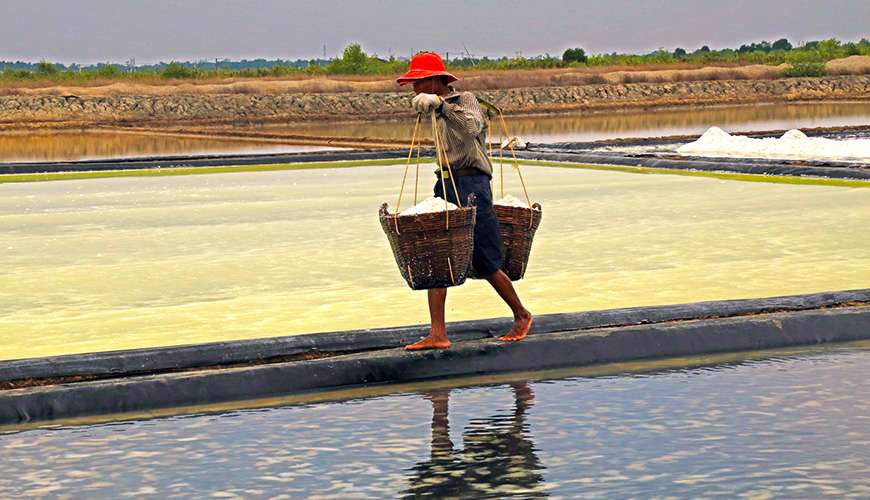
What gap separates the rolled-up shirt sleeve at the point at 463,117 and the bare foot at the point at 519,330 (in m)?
0.96

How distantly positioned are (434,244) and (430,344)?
22.0 inches

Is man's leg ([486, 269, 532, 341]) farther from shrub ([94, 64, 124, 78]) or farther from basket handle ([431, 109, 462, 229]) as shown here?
shrub ([94, 64, 124, 78])

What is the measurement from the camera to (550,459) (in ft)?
19.9

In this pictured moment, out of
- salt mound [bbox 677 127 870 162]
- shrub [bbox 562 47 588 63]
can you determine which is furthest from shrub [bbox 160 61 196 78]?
salt mound [bbox 677 127 870 162]

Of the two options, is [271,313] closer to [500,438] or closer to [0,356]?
[0,356]

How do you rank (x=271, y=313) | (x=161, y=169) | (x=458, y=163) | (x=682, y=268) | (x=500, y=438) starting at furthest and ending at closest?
(x=161, y=169) → (x=682, y=268) → (x=271, y=313) → (x=458, y=163) → (x=500, y=438)


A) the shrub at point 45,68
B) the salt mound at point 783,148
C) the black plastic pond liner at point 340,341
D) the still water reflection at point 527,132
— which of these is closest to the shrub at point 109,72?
the shrub at point 45,68

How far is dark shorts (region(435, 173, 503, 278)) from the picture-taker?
7.79m

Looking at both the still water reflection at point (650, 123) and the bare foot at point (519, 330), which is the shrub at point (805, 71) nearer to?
the still water reflection at point (650, 123)

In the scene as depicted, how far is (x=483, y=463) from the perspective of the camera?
6023 millimetres

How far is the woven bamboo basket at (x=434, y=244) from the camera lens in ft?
24.6

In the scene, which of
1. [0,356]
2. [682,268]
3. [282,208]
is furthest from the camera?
[282,208]

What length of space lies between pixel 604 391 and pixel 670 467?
146cm

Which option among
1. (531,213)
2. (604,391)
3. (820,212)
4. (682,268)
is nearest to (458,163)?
(531,213)
